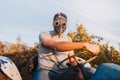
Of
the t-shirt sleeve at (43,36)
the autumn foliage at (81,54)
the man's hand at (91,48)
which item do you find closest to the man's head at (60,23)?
the t-shirt sleeve at (43,36)

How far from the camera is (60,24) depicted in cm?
851

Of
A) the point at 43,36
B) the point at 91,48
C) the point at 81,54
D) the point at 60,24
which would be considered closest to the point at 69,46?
the point at 91,48

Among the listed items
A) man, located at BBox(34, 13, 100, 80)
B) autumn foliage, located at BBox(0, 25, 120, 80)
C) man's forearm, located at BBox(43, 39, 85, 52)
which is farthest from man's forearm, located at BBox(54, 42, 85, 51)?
autumn foliage, located at BBox(0, 25, 120, 80)

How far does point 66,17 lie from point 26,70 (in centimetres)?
838

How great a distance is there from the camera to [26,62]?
17.8 meters

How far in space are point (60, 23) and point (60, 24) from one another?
0.08ft

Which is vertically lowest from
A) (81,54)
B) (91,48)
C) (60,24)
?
(81,54)

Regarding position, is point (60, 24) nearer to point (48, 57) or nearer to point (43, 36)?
point (43, 36)

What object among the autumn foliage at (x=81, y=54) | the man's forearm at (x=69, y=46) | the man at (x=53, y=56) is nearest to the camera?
the man's forearm at (x=69, y=46)

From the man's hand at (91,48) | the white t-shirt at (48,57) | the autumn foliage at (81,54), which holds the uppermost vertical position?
the man's hand at (91,48)

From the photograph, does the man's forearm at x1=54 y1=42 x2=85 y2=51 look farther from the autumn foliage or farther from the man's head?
the autumn foliage

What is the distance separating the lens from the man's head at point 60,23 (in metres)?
8.52

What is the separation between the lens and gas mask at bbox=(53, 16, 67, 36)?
8516mm

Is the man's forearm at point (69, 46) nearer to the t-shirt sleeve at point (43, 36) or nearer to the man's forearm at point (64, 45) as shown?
the man's forearm at point (64, 45)
